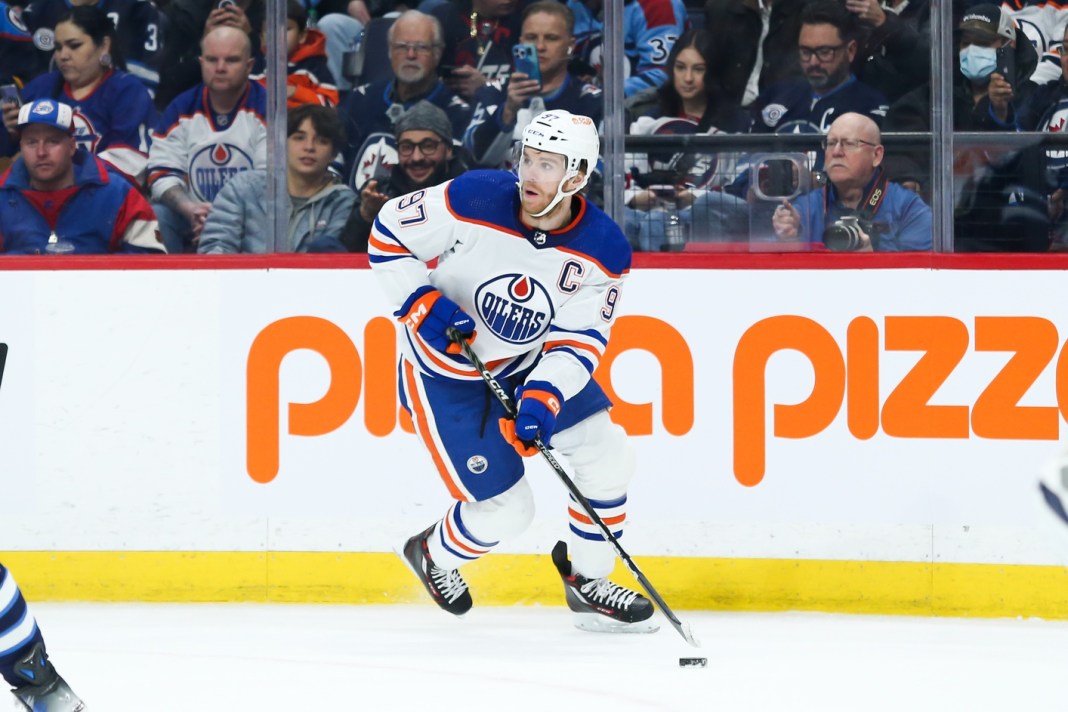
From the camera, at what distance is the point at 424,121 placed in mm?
4320

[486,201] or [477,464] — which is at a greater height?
[486,201]

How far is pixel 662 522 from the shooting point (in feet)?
13.3

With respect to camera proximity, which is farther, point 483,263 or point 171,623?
point 171,623

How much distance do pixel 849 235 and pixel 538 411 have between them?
1172mm

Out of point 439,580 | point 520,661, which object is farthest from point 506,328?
point 520,661

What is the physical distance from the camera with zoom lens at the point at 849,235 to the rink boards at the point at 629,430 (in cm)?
14

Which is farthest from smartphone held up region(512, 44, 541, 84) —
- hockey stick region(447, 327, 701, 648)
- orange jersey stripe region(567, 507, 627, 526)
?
orange jersey stripe region(567, 507, 627, 526)

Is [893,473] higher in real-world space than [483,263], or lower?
Result: lower

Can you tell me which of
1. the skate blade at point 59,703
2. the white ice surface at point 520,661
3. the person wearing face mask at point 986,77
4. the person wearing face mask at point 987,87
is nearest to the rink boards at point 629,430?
the white ice surface at point 520,661

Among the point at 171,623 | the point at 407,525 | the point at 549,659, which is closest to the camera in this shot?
the point at 549,659

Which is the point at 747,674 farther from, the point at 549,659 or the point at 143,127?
the point at 143,127

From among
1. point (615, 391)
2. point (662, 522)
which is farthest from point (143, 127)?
point (662, 522)

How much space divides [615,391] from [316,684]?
4.10ft

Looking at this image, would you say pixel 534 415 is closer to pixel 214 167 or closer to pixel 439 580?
pixel 439 580
